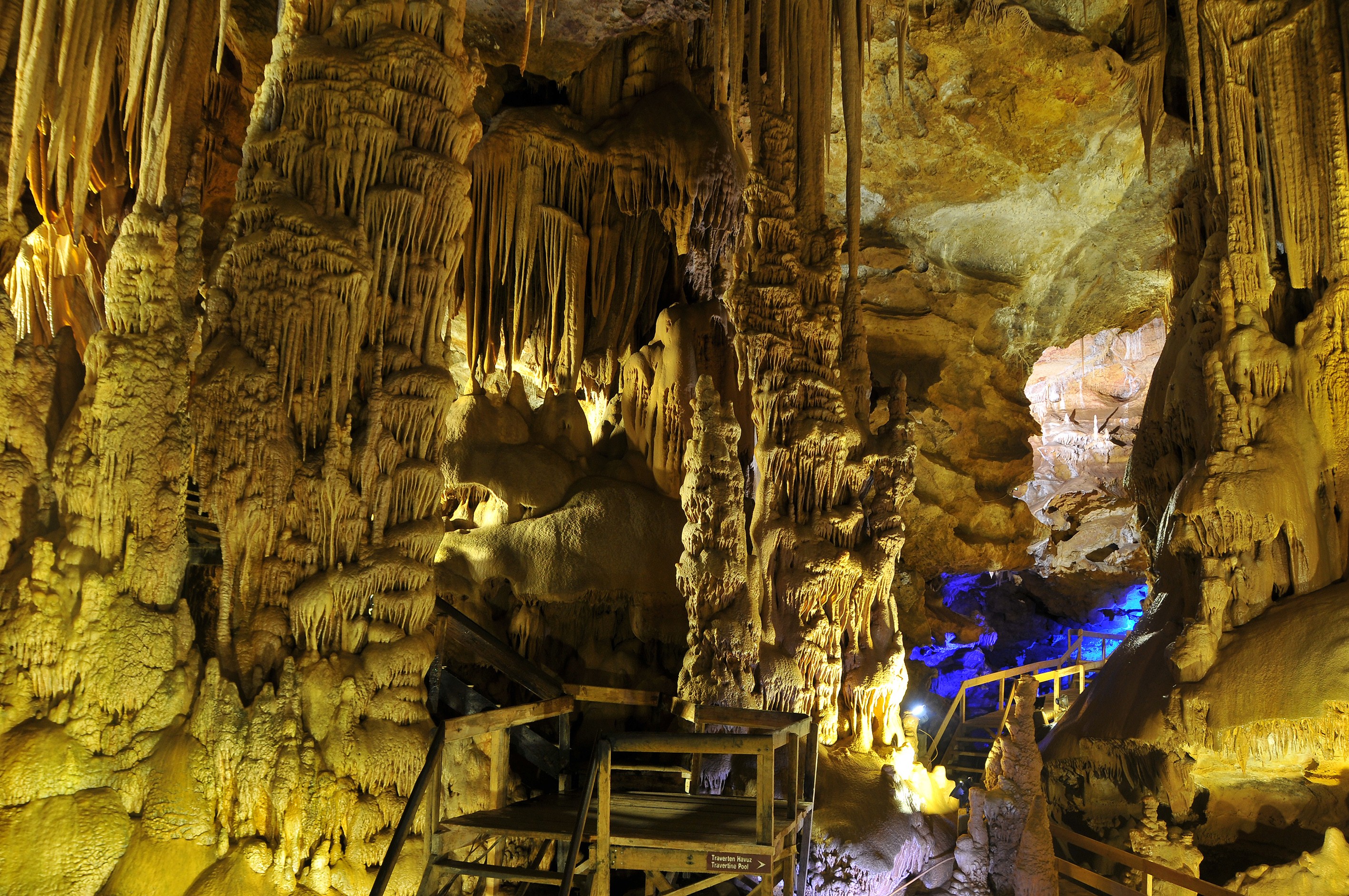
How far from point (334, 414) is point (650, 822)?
354 centimetres

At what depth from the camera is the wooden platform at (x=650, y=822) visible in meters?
4.33

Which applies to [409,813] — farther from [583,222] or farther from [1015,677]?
[1015,677]

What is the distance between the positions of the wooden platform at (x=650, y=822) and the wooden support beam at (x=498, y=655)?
1.28 meters

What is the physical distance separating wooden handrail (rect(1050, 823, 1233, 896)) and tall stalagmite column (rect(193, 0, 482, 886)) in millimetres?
5293

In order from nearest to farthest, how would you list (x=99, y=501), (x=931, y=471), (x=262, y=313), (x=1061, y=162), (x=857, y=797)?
(x=99, y=501)
(x=262, y=313)
(x=857, y=797)
(x=1061, y=162)
(x=931, y=471)

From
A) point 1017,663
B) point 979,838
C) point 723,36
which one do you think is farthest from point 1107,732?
point 1017,663

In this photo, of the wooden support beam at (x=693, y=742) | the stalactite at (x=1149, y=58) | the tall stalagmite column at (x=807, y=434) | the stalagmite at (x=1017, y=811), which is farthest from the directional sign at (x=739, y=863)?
the stalactite at (x=1149, y=58)

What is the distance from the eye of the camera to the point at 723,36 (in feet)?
38.3

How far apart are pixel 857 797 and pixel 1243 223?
628 centimetres

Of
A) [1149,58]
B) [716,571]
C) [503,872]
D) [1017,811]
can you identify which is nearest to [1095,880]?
[1017,811]

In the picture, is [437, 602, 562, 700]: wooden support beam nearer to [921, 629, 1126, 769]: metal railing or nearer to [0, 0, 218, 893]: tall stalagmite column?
[0, 0, 218, 893]: tall stalagmite column

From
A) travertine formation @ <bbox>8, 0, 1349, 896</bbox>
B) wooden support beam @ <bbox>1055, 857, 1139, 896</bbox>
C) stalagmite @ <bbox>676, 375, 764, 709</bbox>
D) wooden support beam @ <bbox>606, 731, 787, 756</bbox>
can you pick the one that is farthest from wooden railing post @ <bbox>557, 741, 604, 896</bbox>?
Result: wooden support beam @ <bbox>1055, 857, 1139, 896</bbox>

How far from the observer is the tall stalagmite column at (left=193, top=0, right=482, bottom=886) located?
240 inches

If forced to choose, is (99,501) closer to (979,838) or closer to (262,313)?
(262,313)
